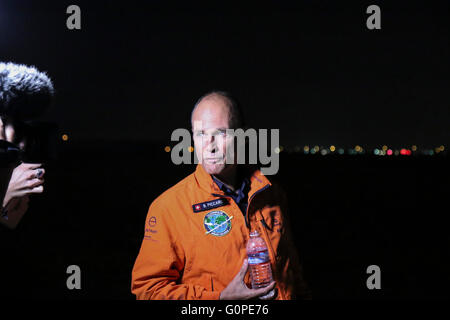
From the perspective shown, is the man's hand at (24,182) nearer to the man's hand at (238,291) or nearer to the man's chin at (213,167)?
the man's chin at (213,167)

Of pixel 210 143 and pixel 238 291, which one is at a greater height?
pixel 210 143

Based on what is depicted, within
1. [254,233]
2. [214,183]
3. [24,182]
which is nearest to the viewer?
[254,233]

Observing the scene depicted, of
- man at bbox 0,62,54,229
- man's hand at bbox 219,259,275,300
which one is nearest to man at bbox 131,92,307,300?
man's hand at bbox 219,259,275,300

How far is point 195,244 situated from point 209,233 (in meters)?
0.09

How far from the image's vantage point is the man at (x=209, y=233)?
7.48 feet

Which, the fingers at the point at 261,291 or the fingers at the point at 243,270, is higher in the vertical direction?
the fingers at the point at 243,270

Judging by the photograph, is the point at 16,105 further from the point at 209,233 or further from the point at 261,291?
the point at 261,291

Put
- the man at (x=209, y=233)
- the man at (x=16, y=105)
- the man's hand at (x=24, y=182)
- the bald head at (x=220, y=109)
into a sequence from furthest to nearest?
the man's hand at (x=24, y=182) → the bald head at (x=220, y=109) → the man at (x=209, y=233) → the man at (x=16, y=105)

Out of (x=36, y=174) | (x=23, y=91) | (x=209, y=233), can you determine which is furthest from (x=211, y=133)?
(x=36, y=174)

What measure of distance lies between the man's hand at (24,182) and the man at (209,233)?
2.65 ft

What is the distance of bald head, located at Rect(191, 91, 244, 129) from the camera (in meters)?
2.40

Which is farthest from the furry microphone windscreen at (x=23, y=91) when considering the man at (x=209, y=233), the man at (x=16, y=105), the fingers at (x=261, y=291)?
the fingers at (x=261, y=291)

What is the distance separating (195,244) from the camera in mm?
2318
